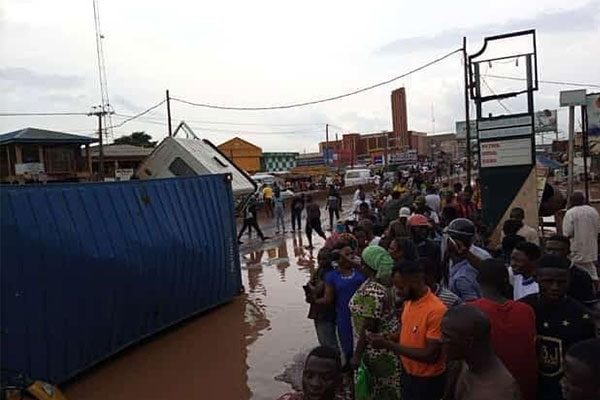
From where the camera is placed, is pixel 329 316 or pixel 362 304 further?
pixel 329 316

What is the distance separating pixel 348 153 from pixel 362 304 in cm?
7550

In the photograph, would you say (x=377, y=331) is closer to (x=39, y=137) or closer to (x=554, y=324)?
(x=554, y=324)

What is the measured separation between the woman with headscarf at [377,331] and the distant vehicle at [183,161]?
7582mm

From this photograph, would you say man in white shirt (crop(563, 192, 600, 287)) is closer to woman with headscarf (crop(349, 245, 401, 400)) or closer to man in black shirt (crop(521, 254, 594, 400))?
woman with headscarf (crop(349, 245, 401, 400))

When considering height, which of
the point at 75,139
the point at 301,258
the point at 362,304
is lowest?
the point at 301,258

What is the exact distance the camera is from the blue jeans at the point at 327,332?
513 centimetres

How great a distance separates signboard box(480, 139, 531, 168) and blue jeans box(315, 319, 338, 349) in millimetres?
6428

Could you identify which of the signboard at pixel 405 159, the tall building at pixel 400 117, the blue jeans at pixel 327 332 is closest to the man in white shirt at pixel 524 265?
the blue jeans at pixel 327 332

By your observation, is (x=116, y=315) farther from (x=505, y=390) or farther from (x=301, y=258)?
(x=301, y=258)

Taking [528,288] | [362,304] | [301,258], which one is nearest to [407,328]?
[362,304]

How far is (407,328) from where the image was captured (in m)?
3.33

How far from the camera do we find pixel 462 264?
4496mm

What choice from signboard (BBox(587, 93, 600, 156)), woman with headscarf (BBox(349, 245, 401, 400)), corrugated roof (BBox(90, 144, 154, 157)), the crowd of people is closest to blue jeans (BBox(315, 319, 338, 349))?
the crowd of people

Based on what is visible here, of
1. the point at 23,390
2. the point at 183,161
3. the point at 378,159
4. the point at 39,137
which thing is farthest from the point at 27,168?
the point at 378,159
